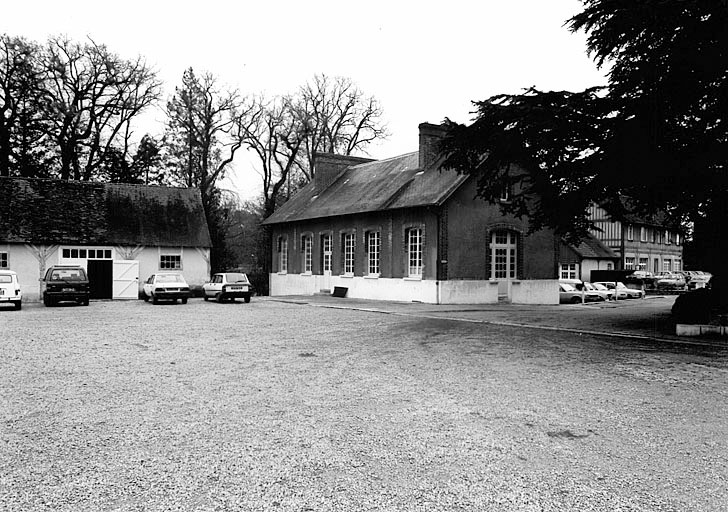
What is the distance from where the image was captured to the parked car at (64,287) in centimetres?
2684

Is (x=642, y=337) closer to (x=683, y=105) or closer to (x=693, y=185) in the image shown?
(x=693, y=185)

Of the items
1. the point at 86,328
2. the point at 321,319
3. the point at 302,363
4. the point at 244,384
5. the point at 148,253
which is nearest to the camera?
the point at 244,384

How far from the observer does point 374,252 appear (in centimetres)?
3172

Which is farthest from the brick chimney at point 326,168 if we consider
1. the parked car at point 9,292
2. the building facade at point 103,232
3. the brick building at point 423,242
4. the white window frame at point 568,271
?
the parked car at point 9,292

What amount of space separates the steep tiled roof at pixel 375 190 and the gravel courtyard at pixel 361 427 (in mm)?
15675

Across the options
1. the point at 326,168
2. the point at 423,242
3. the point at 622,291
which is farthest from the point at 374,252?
the point at 622,291

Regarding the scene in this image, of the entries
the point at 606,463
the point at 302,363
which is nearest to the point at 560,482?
the point at 606,463

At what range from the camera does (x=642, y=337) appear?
15.3 meters

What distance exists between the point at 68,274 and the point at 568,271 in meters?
33.8

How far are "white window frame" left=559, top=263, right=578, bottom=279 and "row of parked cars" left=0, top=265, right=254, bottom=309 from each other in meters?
26.3

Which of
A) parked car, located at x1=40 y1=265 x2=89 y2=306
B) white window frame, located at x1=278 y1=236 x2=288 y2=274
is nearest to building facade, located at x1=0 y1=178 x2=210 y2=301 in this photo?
parked car, located at x1=40 y1=265 x2=89 y2=306

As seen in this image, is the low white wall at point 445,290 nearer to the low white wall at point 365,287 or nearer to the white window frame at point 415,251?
the low white wall at point 365,287

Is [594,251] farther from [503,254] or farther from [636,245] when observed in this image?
[503,254]

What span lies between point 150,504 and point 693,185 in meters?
13.8
